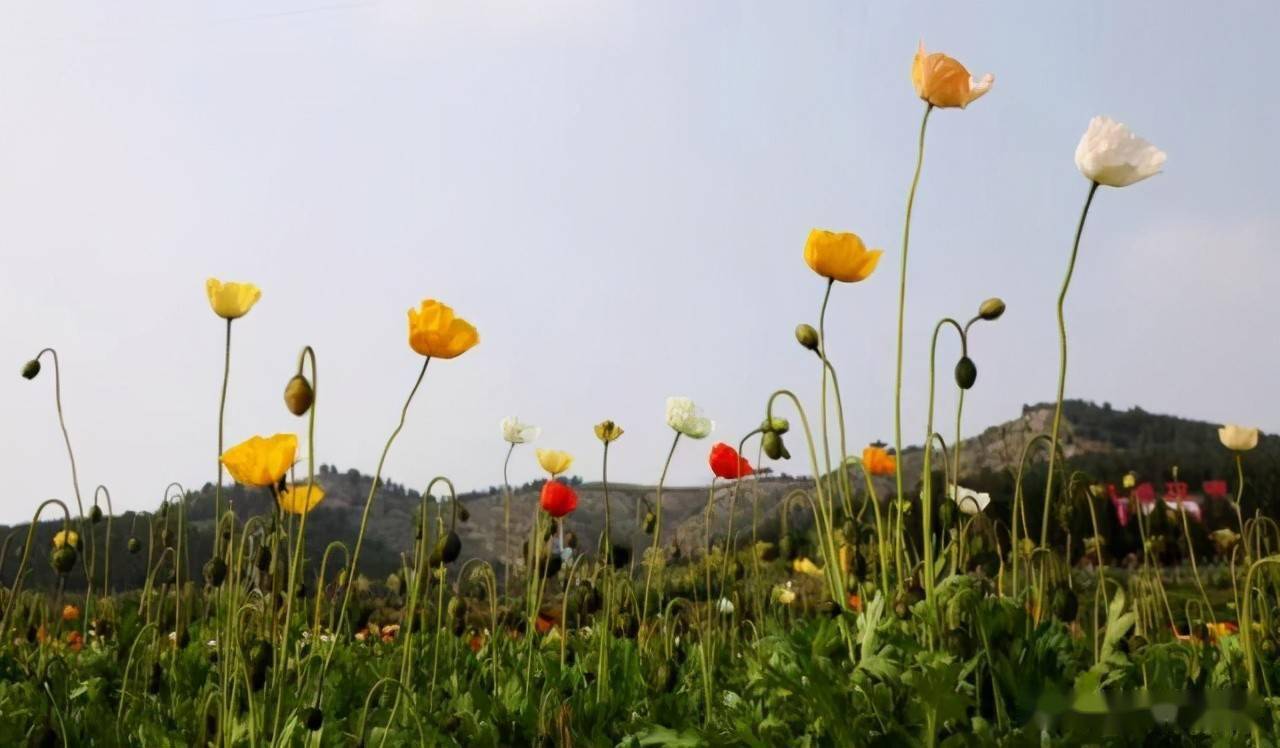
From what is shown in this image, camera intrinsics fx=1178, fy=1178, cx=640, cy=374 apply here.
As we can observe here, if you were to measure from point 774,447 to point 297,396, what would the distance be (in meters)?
1.07

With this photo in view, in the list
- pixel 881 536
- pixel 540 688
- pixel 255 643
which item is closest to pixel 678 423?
pixel 540 688

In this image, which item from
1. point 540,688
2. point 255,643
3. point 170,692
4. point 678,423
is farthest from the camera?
point 678,423

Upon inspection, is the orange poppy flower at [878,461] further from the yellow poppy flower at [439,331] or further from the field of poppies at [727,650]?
the yellow poppy flower at [439,331]

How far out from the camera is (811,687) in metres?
1.84

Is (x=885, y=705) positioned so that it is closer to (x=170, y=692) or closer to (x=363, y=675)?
(x=363, y=675)

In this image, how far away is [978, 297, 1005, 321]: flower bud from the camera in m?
2.16

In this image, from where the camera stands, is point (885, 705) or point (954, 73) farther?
point (954, 73)

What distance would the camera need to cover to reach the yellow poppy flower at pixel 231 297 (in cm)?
230

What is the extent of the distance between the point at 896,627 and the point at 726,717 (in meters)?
0.46

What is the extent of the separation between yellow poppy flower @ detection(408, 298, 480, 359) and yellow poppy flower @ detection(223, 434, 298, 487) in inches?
13.7

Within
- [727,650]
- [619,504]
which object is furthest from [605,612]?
[619,504]

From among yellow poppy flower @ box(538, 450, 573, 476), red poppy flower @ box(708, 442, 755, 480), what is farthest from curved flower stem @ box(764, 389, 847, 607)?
yellow poppy flower @ box(538, 450, 573, 476)

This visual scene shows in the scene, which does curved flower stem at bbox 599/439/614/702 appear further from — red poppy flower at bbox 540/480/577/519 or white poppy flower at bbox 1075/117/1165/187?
white poppy flower at bbox 1075/117/1165/187

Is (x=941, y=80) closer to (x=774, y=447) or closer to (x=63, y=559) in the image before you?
(x=774, y=447)
